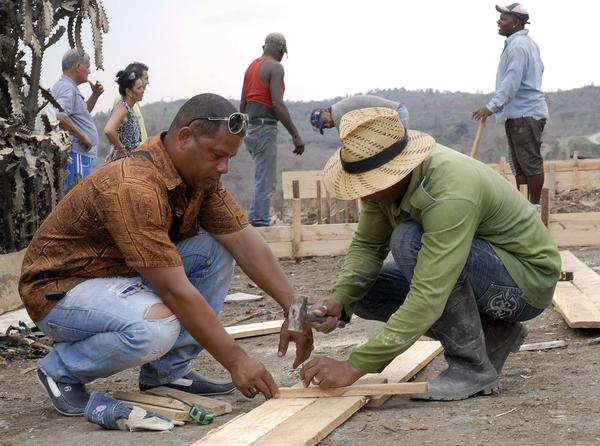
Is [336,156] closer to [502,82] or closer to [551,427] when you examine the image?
[551,427]

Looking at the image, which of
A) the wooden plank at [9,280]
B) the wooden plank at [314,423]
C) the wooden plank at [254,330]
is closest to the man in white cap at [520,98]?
the wooden plank at [254,330]

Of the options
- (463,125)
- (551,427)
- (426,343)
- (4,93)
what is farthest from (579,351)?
(463,125)

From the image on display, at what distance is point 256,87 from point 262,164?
32.4 inches

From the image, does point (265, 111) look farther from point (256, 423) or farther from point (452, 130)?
point (452, 130)

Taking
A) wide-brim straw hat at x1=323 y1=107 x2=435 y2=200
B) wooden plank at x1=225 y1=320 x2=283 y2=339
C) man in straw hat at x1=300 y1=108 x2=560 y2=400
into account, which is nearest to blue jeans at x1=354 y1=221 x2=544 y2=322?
man in straw hat at x1=300 y1=108 x2=560 y2=400

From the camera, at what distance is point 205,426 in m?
3.67

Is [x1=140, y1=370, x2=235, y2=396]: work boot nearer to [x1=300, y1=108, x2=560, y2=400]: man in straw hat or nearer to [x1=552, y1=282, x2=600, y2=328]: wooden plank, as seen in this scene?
[x1=300, y1=108, x2=560, y2=400]: man in straw hat

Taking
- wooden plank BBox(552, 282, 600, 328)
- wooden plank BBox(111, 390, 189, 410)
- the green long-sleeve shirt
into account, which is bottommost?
wooden plank BBox(111, 390, 189, 410)

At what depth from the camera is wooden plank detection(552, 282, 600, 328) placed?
193 inches

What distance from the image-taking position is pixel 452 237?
Result: 136 inches

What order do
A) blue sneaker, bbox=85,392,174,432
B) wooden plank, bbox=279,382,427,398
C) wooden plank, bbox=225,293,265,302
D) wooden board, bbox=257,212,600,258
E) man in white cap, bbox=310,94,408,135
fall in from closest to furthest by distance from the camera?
blue sneaker, bbox=85,392,174,432
wooden plank, bbox=279,382,427,398
man in white cap, bbox=310,94,408,135
wooden plank, bbox=225,293,265,302
wooden board, bbox=257,212,600,258

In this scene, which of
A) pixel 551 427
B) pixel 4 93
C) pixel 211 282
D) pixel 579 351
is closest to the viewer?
pixel 551 427

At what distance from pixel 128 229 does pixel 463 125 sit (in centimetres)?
3151

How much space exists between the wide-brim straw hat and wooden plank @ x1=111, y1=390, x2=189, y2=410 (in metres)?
1.11
